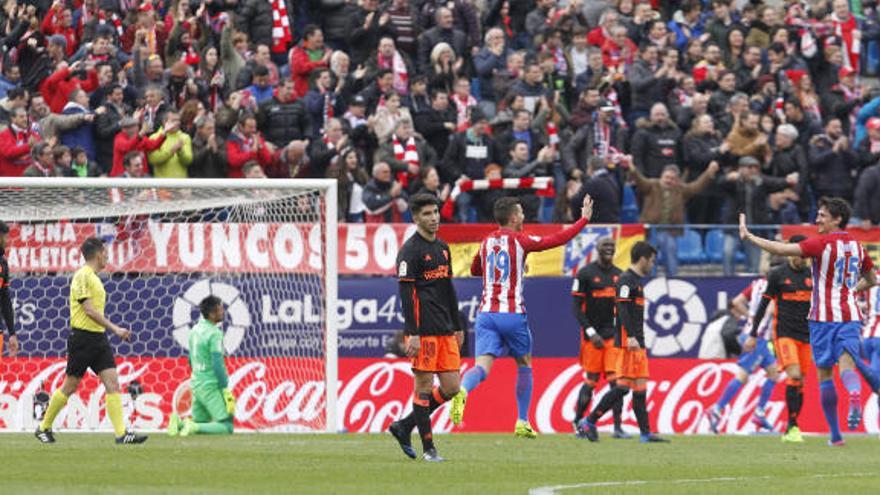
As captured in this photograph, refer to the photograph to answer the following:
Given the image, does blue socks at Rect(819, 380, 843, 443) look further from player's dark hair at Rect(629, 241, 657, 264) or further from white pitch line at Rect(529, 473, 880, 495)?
white pitch line at Rect(529, 473, 880, 495)

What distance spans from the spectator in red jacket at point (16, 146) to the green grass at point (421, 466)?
209 inches

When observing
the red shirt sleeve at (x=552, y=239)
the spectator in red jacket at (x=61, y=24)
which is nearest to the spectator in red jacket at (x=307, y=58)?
the spectator in red jacket at (x=61, y=24)

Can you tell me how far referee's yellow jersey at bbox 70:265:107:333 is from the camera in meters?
18.0

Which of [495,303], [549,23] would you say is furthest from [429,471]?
[549,23]

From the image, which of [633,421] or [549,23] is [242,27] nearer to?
[549,23]

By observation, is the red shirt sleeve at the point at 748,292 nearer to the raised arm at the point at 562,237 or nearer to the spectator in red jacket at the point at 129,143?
the raised arm at the point at 562,237

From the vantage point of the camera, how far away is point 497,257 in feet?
61.0

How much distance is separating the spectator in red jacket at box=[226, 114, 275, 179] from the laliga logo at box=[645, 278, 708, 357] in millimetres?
5466

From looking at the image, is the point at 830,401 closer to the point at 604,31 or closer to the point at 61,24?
the point at 604,31

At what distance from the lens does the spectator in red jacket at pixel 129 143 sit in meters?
23.9

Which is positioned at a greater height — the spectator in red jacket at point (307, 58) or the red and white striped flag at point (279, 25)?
the red and white striped flag at point (279, 25)

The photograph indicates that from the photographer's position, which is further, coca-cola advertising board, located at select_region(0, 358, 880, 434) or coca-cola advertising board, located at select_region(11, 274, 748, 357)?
coca-cola advertising board, located at select_region(11, 274, 748, 357)

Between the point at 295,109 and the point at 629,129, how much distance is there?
506 cm

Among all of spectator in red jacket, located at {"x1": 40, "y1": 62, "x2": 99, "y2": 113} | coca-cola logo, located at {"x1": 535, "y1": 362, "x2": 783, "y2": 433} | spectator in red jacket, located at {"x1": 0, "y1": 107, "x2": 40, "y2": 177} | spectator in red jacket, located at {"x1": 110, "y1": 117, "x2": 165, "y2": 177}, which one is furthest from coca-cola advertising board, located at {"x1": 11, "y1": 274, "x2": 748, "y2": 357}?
spectator in red jacket, located at {"x1": 40, "y1": 62, "x2": 99, "y2": 113}
